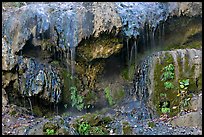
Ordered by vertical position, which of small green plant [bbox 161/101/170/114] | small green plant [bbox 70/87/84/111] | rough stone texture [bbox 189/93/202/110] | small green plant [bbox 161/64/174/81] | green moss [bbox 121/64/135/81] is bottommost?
small green plant [bbox 70/87/84/111]

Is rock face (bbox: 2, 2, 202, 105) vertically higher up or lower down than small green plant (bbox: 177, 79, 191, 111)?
higher up

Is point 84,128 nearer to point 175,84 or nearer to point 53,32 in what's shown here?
point 175,84

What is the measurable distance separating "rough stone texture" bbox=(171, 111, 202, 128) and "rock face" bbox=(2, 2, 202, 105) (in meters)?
3.19

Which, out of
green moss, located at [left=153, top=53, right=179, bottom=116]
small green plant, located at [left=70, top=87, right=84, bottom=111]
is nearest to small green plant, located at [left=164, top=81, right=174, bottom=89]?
green moss, located at [left=153, top=53, right=179, bottom=116]

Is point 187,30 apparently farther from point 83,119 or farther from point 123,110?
point 83,119

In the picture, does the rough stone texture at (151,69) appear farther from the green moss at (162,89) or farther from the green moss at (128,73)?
the green moss at (128,73)

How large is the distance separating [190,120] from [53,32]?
4564mm

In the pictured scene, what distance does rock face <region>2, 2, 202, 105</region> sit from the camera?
30.7 feet

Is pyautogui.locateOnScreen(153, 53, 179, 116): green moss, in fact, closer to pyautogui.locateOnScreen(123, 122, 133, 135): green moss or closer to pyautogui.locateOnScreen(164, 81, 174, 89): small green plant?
pyautogui.locateOnScreen(164, 81, 174, 89): small green plant

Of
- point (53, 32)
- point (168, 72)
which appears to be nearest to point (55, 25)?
point (53, 32)

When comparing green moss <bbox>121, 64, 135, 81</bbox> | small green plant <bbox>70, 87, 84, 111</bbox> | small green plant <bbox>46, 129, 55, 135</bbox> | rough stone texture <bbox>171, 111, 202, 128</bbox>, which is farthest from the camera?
green moss <bbox>121, 64, 135, 81</bbox>

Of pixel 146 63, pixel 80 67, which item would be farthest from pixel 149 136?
pixel 80 67

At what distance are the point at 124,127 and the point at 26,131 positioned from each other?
2.24 meters

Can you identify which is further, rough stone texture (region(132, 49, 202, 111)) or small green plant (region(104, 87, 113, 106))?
small green plant (region(104, 87, 113, 106))
